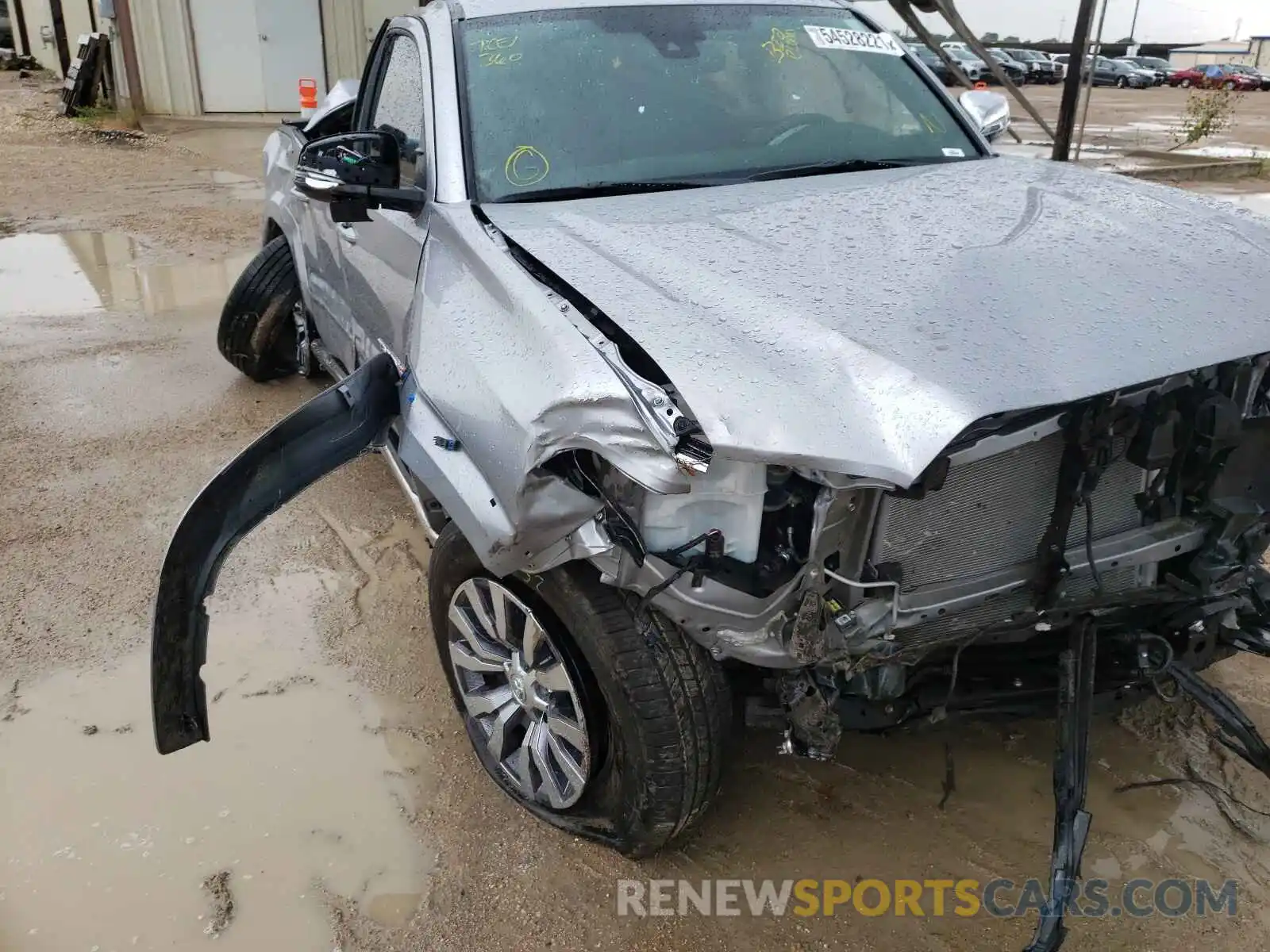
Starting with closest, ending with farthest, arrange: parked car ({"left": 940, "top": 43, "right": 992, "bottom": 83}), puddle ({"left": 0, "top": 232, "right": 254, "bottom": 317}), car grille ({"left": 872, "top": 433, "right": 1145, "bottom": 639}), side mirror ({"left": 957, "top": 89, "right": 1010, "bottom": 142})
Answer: car grille ({"left": 872, "top": 433, "right": 1145, "bottom": 639}), side mirror ({"left": 957, "top": 89, "right": 1010, "bottom": 142}), puddle ({"left": 0, "top": 232, "right": 254, "bottom": 317}), parked car ({"left": 940, "top": 43, "right": 992, "bottom": 83})

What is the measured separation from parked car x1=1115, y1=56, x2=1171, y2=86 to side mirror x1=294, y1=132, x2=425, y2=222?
4877 cm

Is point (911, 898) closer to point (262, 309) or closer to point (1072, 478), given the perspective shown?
point (1072, 478)

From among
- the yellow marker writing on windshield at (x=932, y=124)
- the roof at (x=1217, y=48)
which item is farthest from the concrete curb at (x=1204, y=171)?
the roof at (x=1217, y=48)

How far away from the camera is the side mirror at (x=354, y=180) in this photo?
269 centimetres

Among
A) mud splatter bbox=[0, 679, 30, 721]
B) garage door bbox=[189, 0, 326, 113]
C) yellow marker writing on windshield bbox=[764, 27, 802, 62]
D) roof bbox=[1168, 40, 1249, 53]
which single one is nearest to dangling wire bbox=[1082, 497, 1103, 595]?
yellow marker writing on windshield bbox=[764, 27, 802, 62]

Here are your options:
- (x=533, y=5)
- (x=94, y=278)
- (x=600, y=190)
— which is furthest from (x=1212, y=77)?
(x=600, y=190)

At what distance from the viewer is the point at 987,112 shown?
3.65 m

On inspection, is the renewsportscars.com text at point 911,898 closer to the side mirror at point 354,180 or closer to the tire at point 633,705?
the tire at point 633,705

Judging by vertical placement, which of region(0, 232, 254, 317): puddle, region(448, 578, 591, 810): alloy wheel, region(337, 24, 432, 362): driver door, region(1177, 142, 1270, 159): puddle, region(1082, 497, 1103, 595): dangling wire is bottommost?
region(1177, 142, 1270, 159): puddle

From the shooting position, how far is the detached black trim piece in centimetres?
236

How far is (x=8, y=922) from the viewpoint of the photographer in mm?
2297

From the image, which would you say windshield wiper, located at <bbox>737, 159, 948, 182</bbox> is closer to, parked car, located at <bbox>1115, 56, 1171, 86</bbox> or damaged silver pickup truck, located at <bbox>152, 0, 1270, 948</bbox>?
damaged silver pickup truck, located at <bbox>152, 0, 1270, 948</bbox>

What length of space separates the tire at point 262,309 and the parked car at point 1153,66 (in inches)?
1865

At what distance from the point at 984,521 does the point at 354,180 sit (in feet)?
5.96
